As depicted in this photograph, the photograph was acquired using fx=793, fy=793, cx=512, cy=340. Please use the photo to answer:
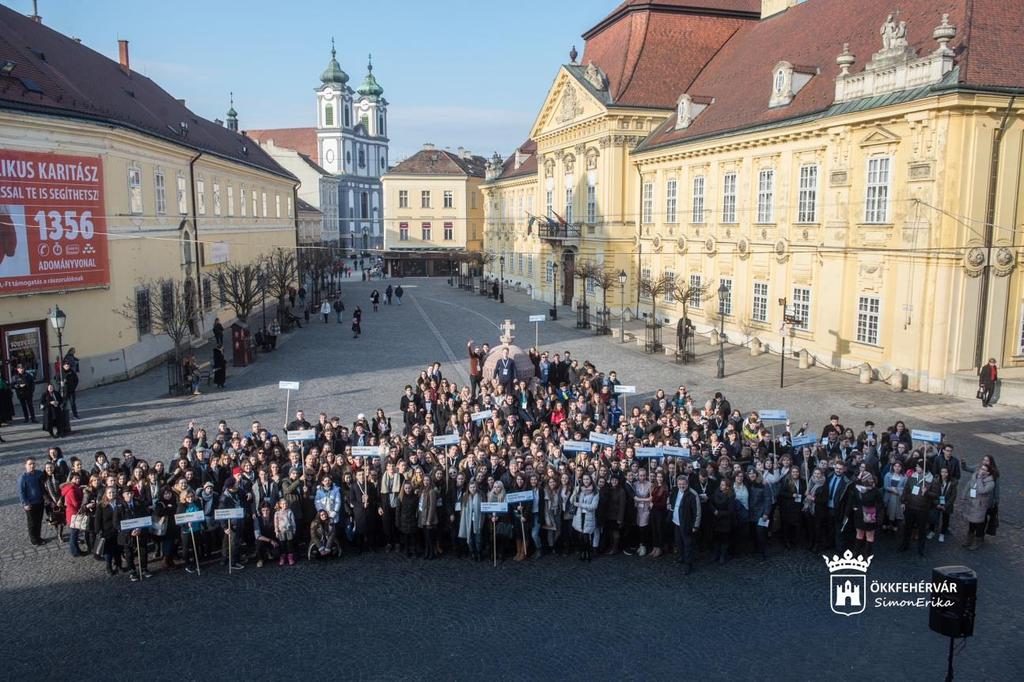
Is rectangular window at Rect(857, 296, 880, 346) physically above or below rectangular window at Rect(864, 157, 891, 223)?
below

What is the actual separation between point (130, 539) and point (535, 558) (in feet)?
19.4

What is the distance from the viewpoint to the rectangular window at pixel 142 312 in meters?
27.0

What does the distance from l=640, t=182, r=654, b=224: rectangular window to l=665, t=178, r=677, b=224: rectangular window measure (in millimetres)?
1589

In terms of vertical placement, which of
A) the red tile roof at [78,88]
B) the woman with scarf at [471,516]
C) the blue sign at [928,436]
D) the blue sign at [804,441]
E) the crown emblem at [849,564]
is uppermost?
the red tile roof at [78,88]

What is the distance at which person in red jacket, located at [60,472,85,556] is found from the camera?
1189cm

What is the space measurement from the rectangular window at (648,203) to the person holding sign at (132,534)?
1306 inches

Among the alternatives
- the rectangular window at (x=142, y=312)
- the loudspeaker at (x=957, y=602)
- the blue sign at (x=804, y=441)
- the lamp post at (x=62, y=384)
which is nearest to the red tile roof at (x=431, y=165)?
the rectangular window at (x=142, y=312)

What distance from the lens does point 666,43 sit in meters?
42.1

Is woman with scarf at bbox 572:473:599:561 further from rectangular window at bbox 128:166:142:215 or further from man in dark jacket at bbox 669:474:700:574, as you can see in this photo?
rectangular window at bbox 128:166:142:215

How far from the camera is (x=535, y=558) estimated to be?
1224cm

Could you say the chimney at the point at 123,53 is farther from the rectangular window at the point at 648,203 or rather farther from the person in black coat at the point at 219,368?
the rectangular window at the point at 648,203

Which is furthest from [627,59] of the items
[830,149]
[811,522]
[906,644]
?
[906,644]

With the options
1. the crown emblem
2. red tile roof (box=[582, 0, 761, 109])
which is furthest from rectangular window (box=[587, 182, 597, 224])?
the crown emblem

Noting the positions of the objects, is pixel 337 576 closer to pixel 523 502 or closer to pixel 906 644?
pixel 523 502
